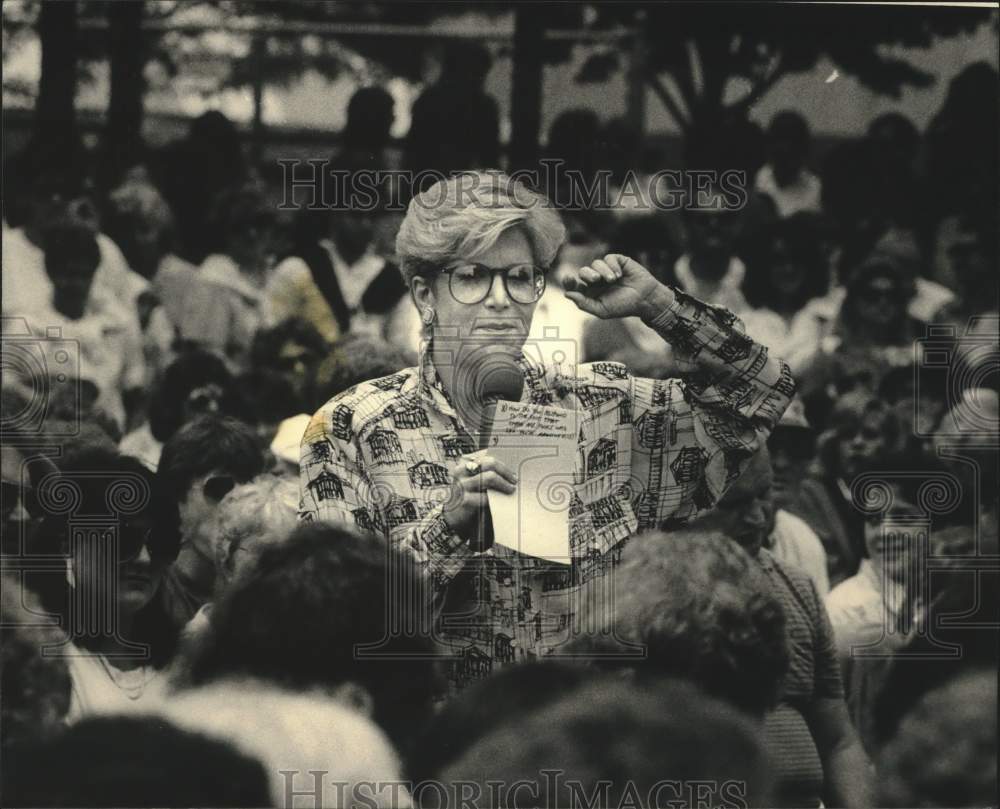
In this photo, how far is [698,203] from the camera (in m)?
4.68

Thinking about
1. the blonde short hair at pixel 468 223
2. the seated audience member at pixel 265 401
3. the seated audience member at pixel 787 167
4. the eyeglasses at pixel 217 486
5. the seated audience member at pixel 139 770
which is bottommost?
the seated audience member at pixel 139 770

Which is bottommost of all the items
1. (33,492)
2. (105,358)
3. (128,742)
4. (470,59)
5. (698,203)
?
(128,742)

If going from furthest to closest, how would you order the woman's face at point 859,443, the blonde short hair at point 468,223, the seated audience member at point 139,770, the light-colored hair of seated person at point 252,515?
the woman's face at point 859,443 < the light-colored hair of seated person at point 252,515 < the blonde short hair at point 468,223 < the seated audience member at point 139,770

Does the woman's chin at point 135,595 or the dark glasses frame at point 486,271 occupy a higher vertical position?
the dark glasses frame at point 486,271

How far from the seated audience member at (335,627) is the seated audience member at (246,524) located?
0.16m

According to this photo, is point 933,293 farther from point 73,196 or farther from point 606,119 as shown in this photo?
point 73,196

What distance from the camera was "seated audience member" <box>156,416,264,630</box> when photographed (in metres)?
4.27

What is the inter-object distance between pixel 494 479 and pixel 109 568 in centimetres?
122

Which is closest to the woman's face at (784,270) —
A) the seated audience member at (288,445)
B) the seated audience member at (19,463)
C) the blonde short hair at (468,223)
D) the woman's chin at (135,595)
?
the blonde short hair at (468,223)

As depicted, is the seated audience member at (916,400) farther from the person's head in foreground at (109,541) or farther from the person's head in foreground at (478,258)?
the person's head in foreground at (109,541)

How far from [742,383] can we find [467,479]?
2.12 feet

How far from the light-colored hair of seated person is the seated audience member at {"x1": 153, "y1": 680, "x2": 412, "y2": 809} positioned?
19.0 inches

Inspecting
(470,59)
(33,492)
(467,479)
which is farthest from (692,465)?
(33,492)

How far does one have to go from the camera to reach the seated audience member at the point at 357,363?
421 cm
